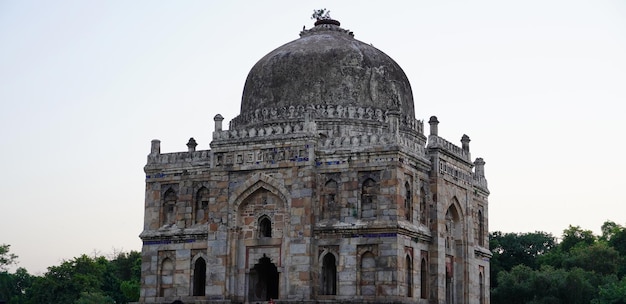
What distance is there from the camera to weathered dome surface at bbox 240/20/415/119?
1245 inches

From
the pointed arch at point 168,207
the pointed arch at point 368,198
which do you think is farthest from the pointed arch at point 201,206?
the pointed arch at point 368,198

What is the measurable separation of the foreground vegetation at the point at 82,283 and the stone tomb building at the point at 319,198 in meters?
20.2

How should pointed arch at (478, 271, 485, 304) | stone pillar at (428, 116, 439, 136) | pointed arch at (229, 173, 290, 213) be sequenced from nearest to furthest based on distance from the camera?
pointed arch at (229, 173, 290, 213), stone pillar at (428, 116, 439, 136), pointed arch at (478, 271, 485, 304)

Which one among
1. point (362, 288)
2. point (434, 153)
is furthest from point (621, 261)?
point (362, 288)

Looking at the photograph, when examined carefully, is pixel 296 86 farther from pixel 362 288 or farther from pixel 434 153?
pixel 362 288

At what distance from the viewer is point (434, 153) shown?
30.8m

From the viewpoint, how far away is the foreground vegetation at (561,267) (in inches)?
1738

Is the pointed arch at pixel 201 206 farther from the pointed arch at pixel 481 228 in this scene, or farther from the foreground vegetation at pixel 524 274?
the foreground vegetation at pixel 524 274

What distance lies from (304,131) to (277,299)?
17.4ft

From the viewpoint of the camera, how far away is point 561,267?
50438 mm

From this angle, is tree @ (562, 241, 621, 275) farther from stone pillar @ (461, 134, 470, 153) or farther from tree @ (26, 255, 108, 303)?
tree @ (26, 255, 108, 303)

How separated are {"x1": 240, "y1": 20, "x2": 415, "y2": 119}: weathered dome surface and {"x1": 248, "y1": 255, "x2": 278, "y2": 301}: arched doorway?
5253 mm

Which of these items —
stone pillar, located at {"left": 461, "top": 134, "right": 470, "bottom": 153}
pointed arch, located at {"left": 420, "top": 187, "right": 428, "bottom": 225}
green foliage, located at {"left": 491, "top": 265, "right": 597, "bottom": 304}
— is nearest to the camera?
pointed arch, located at {"left": 420, "top": 187, "right": 428, "bottom": 225}

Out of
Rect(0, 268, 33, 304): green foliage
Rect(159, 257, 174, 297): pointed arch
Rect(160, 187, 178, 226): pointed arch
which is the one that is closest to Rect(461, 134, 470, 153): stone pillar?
Rect(160, 187, 178, 226): pointed arch
